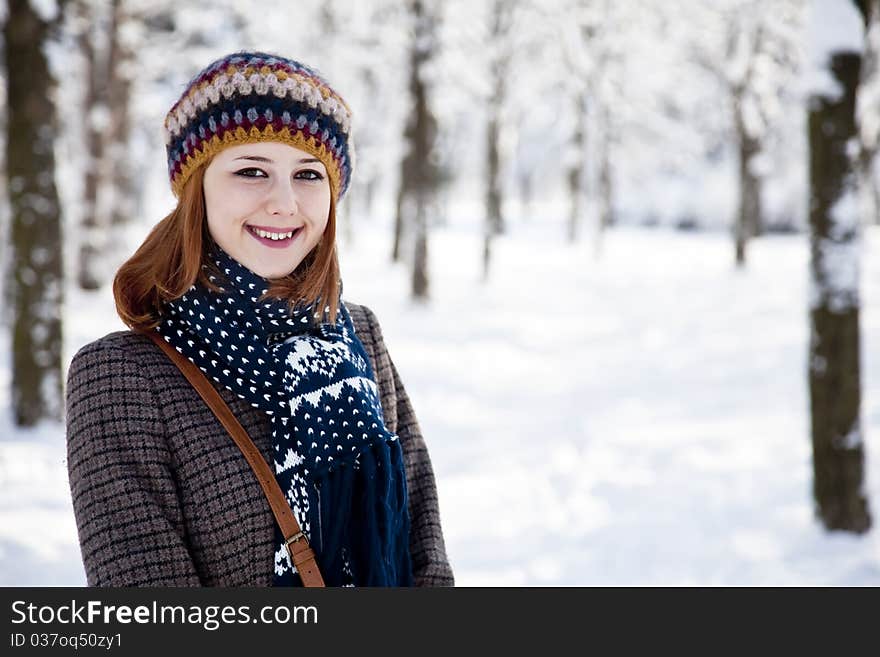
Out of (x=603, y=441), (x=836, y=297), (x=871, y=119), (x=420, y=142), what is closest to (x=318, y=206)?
(x=836, y=297)

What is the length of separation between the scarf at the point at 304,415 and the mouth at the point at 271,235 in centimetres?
8

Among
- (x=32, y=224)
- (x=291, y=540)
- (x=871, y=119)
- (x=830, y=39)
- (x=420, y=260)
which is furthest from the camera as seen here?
(x=871, y=119)

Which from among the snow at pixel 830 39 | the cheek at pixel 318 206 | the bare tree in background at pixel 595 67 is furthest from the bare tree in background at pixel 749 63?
the cheek at pixel 318 206

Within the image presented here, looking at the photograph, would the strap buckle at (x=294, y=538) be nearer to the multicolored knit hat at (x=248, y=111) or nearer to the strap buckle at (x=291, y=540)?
the strap buckle at (x=291, y=540)

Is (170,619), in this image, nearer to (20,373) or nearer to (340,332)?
(340,332)

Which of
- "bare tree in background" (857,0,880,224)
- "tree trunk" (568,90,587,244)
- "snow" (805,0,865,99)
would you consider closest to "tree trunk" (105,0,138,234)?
"snow" (805,0,865,99)

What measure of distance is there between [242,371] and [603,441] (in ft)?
18.7

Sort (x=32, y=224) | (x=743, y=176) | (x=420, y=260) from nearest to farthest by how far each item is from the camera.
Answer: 1. (x=32, y=224)
2. (x=420, y=260)
3. (x=743, y=176)

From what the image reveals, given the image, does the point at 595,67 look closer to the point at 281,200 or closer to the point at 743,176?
the point at 743,176

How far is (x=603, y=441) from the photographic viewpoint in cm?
719

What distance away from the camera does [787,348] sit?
35.1 feet

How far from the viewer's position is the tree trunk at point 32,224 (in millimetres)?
6285

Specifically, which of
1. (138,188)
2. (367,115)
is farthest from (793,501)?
(138,188)

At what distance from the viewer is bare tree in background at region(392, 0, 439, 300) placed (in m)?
13.4
